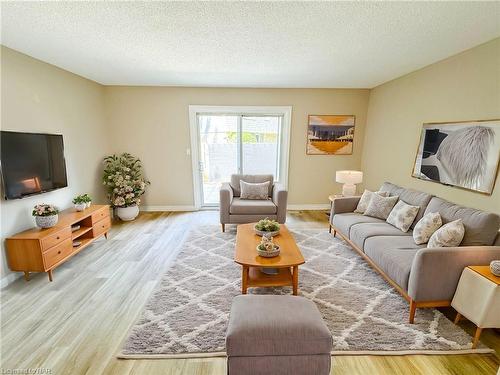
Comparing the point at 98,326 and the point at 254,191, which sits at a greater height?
the point at 254,191

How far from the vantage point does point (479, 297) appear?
1800mm

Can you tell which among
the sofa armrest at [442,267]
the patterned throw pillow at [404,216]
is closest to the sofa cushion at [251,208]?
the patterned throw pillow at [404,216]

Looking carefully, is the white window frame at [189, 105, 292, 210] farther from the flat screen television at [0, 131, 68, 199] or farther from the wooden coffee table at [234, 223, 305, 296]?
the wooden coffee table at [234, 223, 305, 296]

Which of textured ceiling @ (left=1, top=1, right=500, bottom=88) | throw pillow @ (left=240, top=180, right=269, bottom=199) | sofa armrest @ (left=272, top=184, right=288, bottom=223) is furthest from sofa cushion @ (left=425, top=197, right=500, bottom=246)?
throw pillow @ (left=240, top=180, right=269, bottom=199)

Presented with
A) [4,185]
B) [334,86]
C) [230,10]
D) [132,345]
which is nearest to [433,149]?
[334,86]

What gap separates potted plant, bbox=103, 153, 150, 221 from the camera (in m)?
4.36

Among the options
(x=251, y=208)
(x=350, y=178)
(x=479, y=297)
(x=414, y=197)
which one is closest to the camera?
(x=479, y=297)

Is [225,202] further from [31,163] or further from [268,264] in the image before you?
[31,163]

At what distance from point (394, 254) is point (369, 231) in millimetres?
543

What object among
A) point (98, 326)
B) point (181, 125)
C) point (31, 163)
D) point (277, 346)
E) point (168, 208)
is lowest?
point (98, 326)

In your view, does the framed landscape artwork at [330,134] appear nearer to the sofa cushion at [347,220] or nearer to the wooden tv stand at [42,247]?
the sofa cushion at [347,220]

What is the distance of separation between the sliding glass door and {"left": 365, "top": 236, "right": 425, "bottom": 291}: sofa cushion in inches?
111

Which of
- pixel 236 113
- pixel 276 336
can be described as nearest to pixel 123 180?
pixel 236 113

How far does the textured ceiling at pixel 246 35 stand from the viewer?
6.13ft
